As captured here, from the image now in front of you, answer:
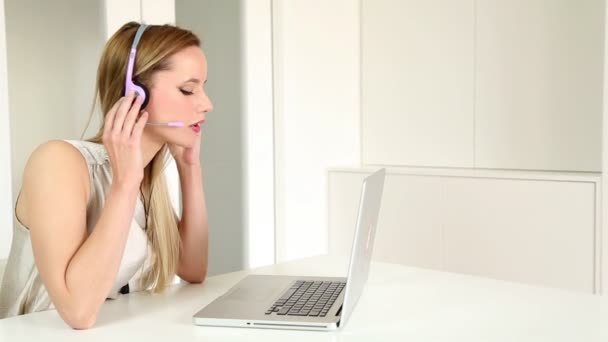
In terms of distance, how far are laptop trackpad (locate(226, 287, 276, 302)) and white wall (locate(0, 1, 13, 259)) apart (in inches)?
60.5

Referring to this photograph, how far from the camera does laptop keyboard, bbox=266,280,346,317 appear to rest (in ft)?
4.23

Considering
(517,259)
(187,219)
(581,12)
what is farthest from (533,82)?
(187,219)

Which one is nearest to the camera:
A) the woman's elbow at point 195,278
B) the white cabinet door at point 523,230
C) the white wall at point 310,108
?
the woman's elbow at point 195,278

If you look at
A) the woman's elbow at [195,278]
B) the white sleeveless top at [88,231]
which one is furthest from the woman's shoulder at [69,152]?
the woman's elbow at [195,278]

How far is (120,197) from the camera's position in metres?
1.36

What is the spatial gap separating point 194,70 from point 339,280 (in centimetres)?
56

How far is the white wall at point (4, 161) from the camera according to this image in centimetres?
264

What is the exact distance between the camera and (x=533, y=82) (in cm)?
337

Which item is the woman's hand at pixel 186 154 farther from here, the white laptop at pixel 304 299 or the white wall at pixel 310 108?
the white wall at pixel 310 108

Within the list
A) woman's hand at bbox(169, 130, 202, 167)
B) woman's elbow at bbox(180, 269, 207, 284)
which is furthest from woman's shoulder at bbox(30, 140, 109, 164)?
woman's elbow at bbox(180, 269, 207, 284)

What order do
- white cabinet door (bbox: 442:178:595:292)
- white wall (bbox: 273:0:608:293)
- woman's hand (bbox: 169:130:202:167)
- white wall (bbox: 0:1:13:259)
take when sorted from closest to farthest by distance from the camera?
woman's hand (bbox: 169:130:202:167), white wall (bbox: 0:1:13:259), white cabinet door (bbox: 442:178:595:292), white wall (bbox: 273:0:608:293)

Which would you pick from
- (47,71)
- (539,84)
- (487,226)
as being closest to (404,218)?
(487,226)

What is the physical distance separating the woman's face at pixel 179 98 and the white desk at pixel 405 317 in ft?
1.12

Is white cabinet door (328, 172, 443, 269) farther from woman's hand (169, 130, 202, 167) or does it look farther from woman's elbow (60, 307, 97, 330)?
woman's elbow (60, 307, 97, 330)
